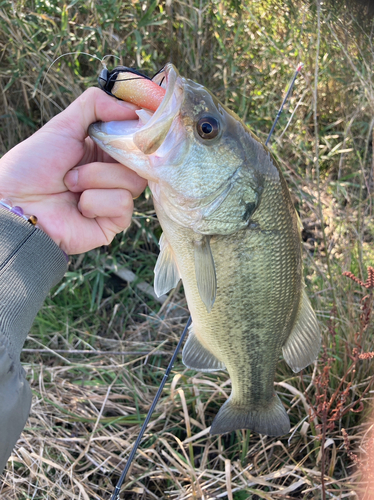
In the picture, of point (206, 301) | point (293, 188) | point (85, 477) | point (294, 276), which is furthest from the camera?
point (293, 188)

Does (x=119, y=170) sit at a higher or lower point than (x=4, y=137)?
higher

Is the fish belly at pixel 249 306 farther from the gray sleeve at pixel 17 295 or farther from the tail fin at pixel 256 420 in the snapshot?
the gray sleeve at pixel 17 295

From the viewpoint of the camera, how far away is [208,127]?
1.26 metres

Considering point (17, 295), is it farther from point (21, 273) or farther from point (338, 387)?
point (338, 387)

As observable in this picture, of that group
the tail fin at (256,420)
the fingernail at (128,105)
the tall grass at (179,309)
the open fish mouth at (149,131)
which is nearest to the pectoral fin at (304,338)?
the tall grass at (179,309)

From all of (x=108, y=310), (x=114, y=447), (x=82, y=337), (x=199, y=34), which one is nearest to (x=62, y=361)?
(x=82, y=337)

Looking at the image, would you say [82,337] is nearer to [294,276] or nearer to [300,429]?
[300,429]

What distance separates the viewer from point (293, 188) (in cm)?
338

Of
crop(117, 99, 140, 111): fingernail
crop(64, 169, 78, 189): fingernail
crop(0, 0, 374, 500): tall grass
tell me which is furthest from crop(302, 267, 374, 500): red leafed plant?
crop(64, 169, 78, 189): fingernail

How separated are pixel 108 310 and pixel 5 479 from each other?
1354mm

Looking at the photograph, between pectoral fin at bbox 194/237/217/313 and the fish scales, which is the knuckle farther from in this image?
pectoral fin at bbox 194/237/217/313

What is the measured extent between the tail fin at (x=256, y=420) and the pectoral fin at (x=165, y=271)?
626mm

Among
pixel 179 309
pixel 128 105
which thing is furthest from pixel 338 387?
pixel 179 309

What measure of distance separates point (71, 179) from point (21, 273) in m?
0.40
